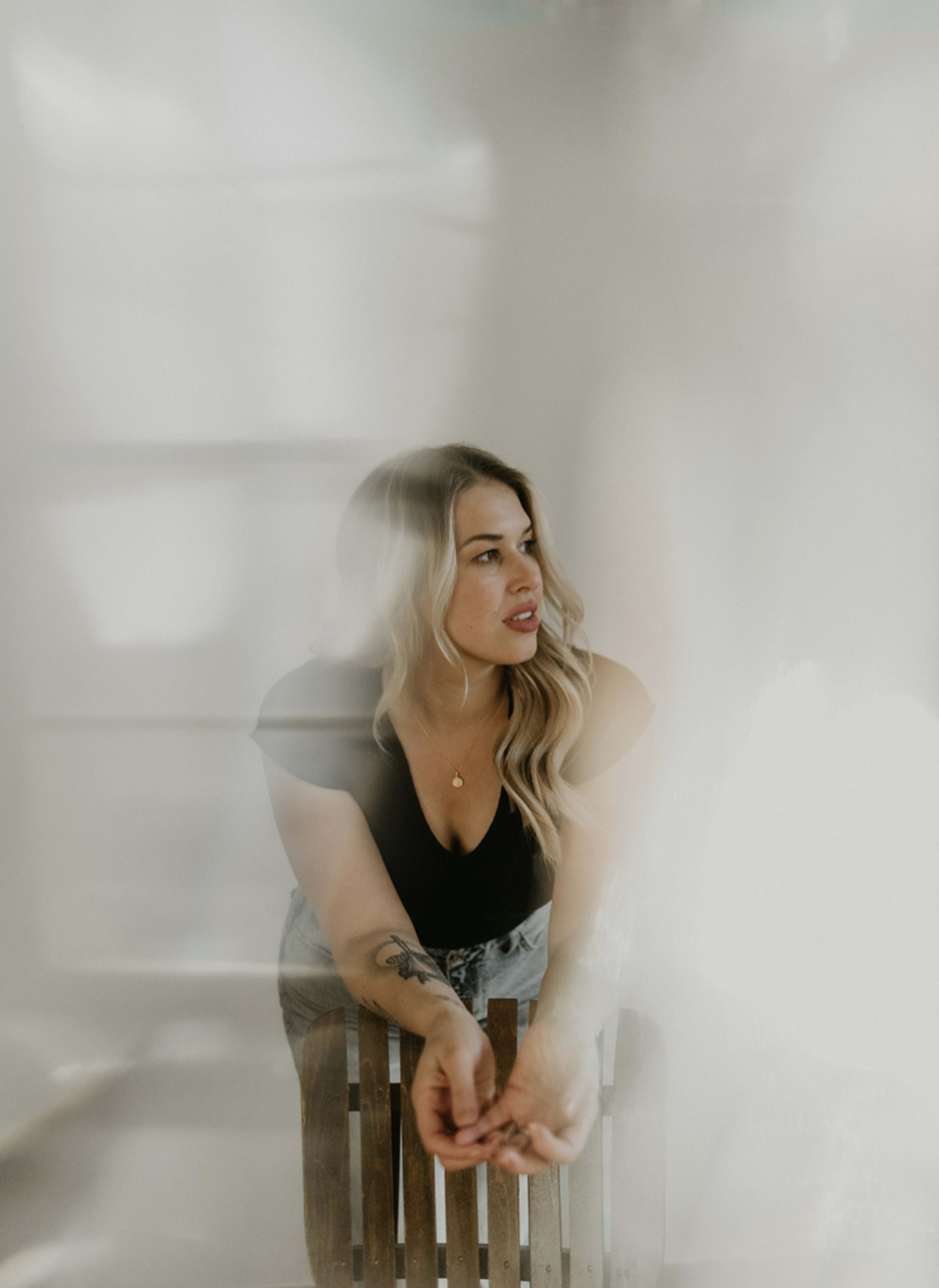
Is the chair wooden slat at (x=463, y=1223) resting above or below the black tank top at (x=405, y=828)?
below

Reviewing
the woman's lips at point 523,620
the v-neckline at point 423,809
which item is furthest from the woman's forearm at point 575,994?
the woman's lips at point 523,620

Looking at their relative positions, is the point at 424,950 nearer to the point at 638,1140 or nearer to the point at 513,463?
the point at 638,1140

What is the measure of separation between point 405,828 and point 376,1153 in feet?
0.88

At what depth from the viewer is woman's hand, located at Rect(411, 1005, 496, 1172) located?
0.69 m

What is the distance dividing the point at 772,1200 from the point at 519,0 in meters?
0.98

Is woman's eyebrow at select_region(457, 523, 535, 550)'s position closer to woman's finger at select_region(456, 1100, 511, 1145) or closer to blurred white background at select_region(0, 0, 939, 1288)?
blurred white background at select_region(0, 0, 939, 1288)

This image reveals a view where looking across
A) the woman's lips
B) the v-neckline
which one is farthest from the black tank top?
the woman's lips

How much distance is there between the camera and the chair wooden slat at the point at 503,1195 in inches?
27.3

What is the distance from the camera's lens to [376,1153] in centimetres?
72

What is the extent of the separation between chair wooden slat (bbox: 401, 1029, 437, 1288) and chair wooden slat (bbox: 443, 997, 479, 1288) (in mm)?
13

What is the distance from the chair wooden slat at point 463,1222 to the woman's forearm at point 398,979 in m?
0.03

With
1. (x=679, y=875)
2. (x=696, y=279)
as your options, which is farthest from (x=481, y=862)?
(x=696, y=279)

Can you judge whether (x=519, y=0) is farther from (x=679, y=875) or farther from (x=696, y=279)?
(x=679, y=875)

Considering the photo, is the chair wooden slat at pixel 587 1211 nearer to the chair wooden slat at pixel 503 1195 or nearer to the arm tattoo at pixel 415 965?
the chair wooden slat at pixel 503 1195
